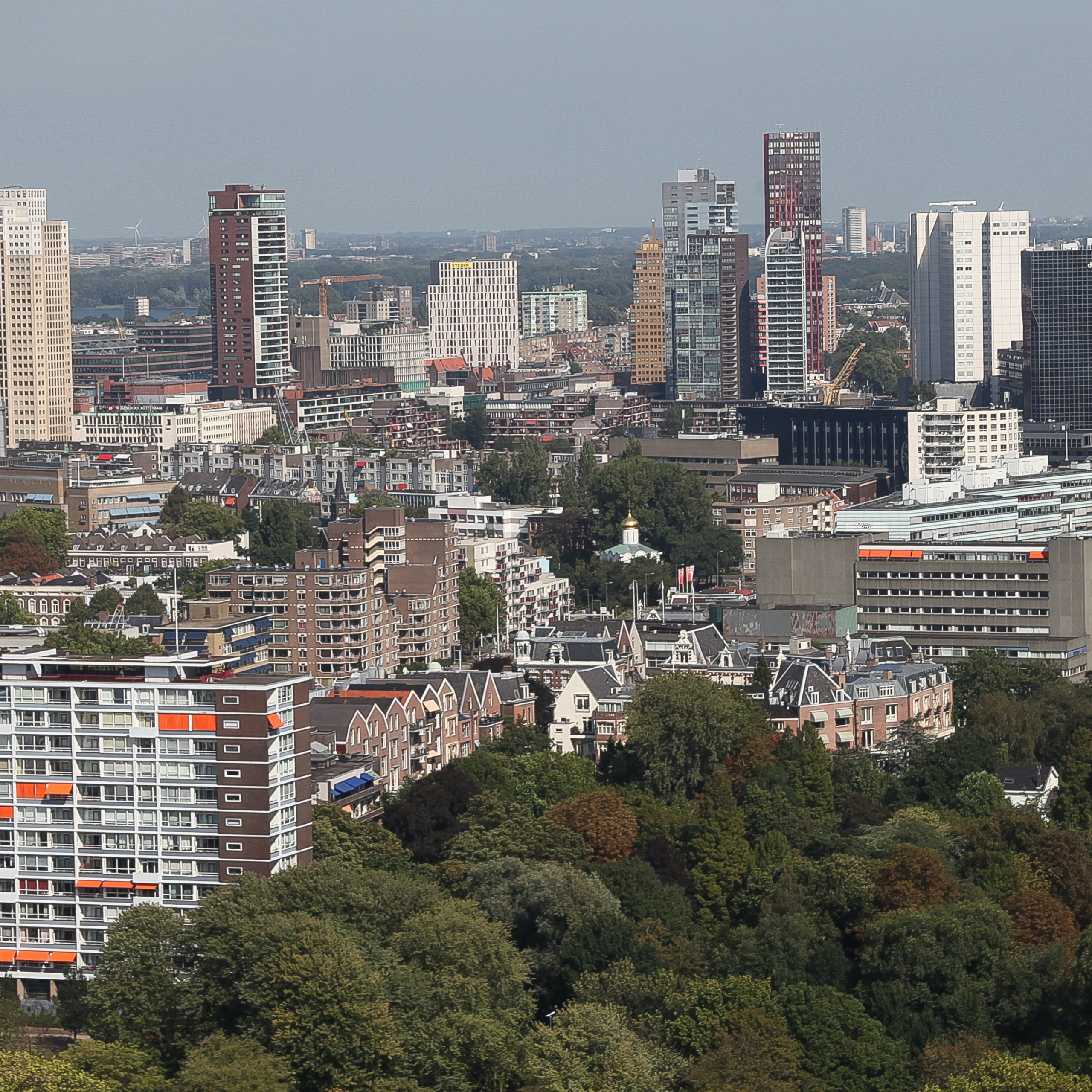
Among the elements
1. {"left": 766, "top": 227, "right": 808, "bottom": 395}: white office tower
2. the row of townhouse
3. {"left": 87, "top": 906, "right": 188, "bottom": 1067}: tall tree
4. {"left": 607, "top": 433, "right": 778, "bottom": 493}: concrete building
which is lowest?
{"left": 87, "top": 906, "right": 188, "bottom": 1067}: tall tree

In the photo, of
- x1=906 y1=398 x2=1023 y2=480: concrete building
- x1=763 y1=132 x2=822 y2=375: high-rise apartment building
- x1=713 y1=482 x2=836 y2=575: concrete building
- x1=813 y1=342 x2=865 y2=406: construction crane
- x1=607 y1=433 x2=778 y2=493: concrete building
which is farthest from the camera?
x1=763 y1=132 x2=822 y2=375: high-rise apartment building

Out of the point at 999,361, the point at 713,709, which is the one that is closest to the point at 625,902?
the point at 713,709

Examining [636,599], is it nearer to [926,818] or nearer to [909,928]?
[926,818]

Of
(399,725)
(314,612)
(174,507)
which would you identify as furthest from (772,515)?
(399,725)

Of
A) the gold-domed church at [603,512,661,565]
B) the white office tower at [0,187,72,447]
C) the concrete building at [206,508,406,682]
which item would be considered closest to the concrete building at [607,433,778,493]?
the gold-domed church at [603,512,661,565]

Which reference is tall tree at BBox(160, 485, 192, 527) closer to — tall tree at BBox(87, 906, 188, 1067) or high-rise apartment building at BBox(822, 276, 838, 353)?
tall tree at BBox(87, 906, 188, 1067)

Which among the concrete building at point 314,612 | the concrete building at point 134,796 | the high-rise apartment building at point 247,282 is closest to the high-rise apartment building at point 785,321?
the high-rise apartment building at point 247,282

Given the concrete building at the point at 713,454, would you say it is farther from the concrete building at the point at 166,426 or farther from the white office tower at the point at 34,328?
the white office tower at the point at 34,328
